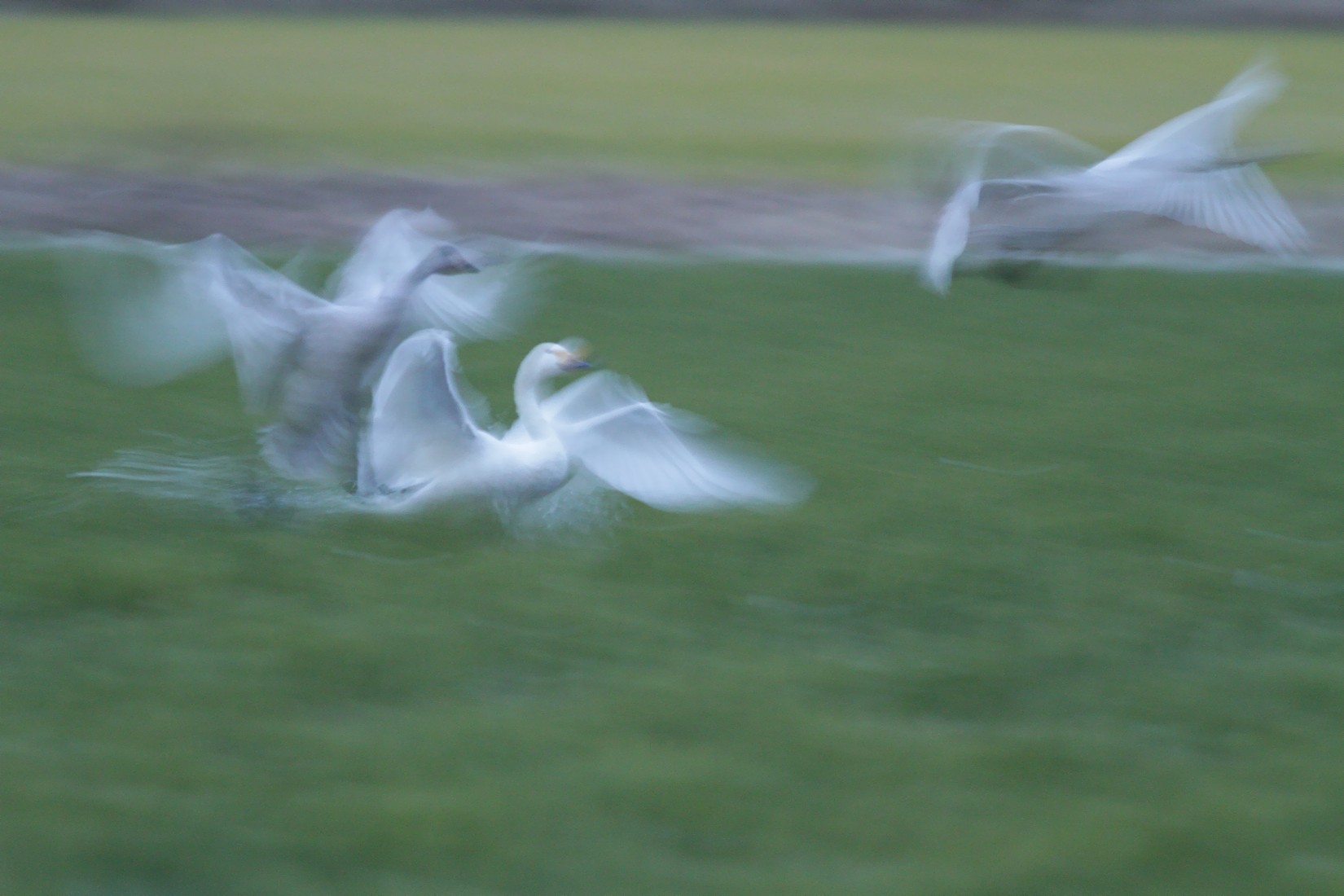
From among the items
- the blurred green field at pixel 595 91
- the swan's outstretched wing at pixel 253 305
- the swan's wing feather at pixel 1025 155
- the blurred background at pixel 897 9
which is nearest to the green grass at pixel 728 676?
the swan's outstretched wing at pixel 253 305

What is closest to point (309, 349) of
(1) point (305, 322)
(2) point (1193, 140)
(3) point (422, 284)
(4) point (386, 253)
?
(1) point (305, 322)

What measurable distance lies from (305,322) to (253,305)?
5.6 inches

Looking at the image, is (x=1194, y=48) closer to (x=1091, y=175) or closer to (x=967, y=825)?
(x=1091, y=175)

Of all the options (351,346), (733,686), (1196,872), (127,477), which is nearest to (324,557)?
(351,346)

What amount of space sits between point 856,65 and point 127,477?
1243 cm

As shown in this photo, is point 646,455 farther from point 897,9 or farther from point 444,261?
point 897,9

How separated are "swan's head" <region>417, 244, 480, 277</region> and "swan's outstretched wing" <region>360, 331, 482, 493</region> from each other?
339 mm

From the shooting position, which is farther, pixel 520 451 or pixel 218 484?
pixel 218 484

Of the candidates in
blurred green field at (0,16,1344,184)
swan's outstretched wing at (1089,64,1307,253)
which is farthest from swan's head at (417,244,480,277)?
blurred green field at (0,16,1344,184)

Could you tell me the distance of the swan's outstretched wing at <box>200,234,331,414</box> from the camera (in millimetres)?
3770

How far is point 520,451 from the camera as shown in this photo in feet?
12.4

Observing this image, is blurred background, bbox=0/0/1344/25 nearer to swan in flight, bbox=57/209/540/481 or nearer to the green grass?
the green grass

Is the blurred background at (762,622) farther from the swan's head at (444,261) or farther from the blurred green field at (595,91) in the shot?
the blurred green field at (595,91)

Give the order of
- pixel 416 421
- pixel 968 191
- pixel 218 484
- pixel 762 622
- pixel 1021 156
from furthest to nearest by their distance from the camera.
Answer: pixel 1021 156
pixel 968 191
pixel 218 484
pixel 416 421
pixel 762 622
